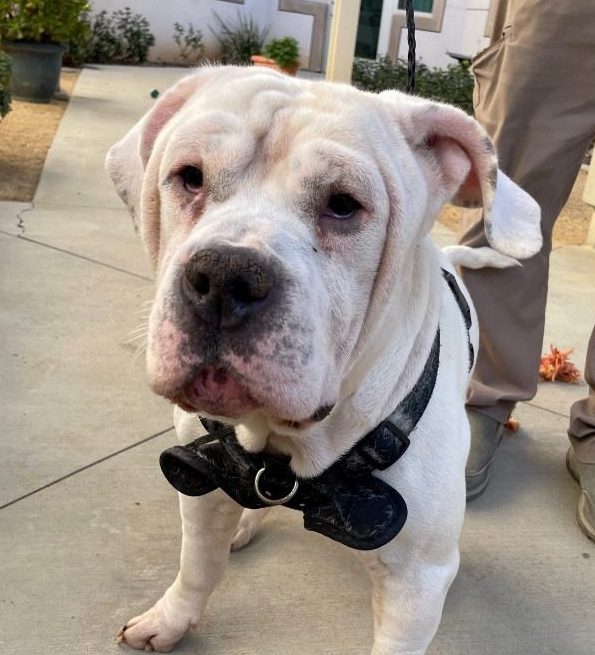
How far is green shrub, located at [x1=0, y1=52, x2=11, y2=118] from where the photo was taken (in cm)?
669

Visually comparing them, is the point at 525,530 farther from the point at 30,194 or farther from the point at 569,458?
the point at 30,194

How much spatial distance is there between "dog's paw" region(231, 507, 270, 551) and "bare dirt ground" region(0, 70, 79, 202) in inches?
161

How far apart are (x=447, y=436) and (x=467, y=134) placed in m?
0.72

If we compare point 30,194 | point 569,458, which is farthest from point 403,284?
point 30,194

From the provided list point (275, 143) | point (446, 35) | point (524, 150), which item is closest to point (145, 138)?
point (275, 143)

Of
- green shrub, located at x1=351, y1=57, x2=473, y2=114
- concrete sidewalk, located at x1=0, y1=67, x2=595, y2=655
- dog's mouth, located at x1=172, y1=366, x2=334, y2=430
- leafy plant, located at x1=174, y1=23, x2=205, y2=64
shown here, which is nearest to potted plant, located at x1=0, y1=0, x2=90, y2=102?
green shrub, located at x1=351, y1=57, x2=473, y2=114

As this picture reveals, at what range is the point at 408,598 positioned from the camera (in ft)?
6.48

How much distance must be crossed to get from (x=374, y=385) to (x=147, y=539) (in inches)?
46.9

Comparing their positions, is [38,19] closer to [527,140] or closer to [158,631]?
[527,140]

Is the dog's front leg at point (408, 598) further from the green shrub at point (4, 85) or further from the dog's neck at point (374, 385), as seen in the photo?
the green shrub at point (4, 85)

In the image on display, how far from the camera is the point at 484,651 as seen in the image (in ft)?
8.00

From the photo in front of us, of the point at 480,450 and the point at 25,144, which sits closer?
the point at 480,450

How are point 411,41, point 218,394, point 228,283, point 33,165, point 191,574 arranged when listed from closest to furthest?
point 228,283 → point 218,394 → point 191,574 → point 411,41 → point 33,165

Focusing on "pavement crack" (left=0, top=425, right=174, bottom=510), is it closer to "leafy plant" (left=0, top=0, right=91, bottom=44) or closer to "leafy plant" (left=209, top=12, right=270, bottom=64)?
"leafy plant" (left=0, top=0, right=91, bottom=44)
